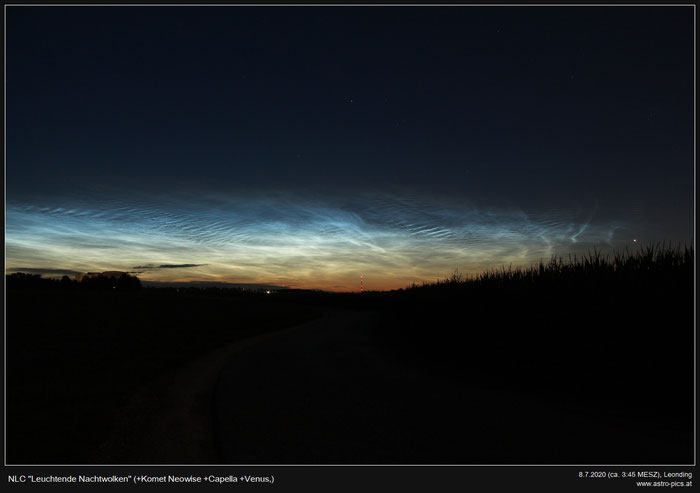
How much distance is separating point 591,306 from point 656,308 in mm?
1235

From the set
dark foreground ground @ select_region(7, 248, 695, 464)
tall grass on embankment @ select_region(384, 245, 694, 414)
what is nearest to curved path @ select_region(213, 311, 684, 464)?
dark foreground ground @ select_region(7, 248, 695, 464)

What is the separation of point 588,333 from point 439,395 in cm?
356

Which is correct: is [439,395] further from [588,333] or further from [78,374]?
[78,374]

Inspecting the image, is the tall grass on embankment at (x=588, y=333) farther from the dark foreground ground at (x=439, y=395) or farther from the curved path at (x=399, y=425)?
the curved path at (x=399, y=425)

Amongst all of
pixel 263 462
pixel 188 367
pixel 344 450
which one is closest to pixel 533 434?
pixel 344 450

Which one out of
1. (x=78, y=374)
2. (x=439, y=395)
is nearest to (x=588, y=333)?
(x=439, y=395)

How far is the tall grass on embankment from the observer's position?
7195 millimetres

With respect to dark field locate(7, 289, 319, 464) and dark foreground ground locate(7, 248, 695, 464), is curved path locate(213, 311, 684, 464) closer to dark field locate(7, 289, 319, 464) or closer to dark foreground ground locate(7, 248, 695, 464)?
dark foreground ground locate(7, 248, 695, 464)

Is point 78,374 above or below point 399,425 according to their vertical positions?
below

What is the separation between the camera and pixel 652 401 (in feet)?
23.2

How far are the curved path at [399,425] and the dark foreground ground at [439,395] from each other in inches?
1.3

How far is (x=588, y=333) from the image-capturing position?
8.44 m

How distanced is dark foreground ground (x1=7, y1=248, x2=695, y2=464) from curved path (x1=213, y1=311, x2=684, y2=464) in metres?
0.03
